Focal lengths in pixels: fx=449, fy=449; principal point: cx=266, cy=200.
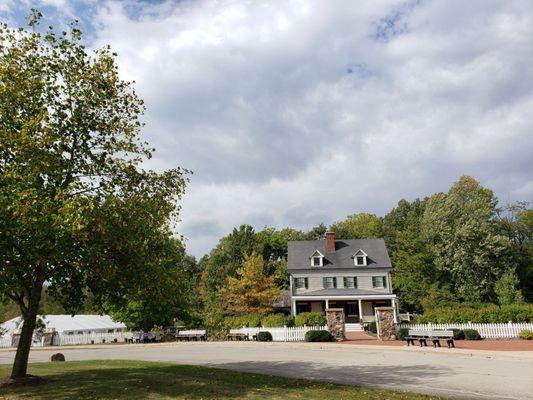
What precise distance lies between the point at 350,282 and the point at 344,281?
2.16 ft

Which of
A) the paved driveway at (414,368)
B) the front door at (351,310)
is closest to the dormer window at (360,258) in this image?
the front door at (351,310)

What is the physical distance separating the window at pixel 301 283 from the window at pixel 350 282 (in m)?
4.29

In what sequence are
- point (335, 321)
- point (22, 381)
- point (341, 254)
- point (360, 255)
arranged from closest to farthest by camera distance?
point (22, 381) → point (335, 321) → point (360, 255) → point (341, 254)

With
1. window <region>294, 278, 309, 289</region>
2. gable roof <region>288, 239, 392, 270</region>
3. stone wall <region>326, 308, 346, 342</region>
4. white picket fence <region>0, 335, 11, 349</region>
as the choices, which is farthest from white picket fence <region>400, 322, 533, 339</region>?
white picket fence <region>0, 335, 11, 349</region>

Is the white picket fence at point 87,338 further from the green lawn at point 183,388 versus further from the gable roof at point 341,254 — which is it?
the green lawn at point 183,388

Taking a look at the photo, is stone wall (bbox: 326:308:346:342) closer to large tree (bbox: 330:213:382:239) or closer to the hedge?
the hedge

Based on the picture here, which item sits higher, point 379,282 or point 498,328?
point 379,282

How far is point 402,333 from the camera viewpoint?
92.9ft

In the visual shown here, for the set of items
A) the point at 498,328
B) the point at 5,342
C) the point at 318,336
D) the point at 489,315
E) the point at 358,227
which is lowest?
the point at 318,336

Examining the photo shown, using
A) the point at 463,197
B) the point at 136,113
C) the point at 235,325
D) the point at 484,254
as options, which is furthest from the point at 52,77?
the point at 463,197

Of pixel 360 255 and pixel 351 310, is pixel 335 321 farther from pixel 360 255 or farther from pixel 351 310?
pixel 360 255

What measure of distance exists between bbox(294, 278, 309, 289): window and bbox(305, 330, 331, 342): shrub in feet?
62.9

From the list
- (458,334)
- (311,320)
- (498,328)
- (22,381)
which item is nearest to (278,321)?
(311,320)

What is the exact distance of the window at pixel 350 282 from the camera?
161 ft
